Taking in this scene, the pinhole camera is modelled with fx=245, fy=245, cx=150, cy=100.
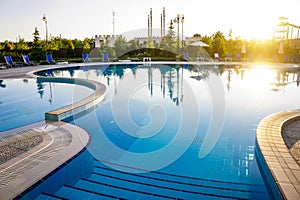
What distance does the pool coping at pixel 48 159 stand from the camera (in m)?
2.86

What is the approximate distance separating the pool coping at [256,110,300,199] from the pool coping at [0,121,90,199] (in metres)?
2.83

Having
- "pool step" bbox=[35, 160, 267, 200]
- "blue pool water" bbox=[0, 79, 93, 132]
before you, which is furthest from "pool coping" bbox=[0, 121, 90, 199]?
"blue pool water" bbox=[0, 79, 93, 132]

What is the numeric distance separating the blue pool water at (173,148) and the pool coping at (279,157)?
0.71ft

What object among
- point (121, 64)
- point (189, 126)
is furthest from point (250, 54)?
point (189, 126)

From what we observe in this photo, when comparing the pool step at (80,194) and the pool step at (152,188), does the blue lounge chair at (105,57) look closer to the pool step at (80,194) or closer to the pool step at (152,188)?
the pool step at (152,188)

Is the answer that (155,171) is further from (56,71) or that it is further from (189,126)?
(56,71)

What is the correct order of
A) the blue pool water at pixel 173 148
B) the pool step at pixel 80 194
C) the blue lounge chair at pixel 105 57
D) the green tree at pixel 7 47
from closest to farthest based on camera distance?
the pool step at pixel 80 194 → the blue pool water at pixel 173 148 → the blue lounge chair at pixel 105 57 → the green tree at pixel 7 47

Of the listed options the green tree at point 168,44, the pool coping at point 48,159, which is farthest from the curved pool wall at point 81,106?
the green tree at point 168,44

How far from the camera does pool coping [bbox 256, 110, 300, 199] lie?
2760mm

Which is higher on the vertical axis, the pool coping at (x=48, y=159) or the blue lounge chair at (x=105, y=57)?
the blue lounge chair at (x=105, y=57)

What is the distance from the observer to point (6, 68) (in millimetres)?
15164

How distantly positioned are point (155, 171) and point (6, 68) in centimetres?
1495

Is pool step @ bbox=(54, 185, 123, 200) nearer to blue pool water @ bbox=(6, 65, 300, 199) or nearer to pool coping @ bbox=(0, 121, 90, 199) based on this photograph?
blue pool water @ bbox=(6, 65, 300, 199)

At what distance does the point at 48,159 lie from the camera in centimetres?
356
